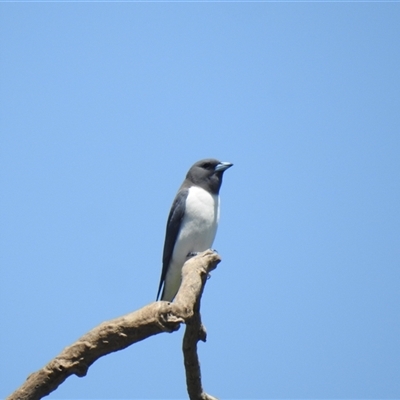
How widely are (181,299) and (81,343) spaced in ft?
2.53

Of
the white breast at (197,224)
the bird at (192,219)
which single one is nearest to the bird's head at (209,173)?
the bird at (192,219)

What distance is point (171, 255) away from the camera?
31.4 ft

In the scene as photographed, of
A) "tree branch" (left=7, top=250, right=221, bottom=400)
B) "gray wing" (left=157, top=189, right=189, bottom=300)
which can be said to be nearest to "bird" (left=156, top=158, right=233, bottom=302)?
"gray wing" (left=157, top=189, right=189, bottom=300)

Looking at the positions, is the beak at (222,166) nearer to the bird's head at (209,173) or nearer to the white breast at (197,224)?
the bird's head at (209,173)

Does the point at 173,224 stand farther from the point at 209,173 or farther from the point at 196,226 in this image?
the point at 209,173

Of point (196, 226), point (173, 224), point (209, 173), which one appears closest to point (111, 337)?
point (196, 226)

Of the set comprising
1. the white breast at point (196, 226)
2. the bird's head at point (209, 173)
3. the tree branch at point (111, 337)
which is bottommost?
the tree branch at point (111, 337)

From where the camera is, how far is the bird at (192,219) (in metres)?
9.31

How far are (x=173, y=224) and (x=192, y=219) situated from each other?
1.00 ft

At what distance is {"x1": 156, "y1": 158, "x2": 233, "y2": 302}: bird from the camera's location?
9.31 metres

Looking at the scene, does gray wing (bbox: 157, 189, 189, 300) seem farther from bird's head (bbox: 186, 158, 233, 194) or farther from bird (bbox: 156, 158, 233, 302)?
bird's head (bbox: 186, 158, 233, 194)

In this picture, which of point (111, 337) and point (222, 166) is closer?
point (111, 337)

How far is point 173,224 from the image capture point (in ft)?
31.1

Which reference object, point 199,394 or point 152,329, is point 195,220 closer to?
point 199,394
